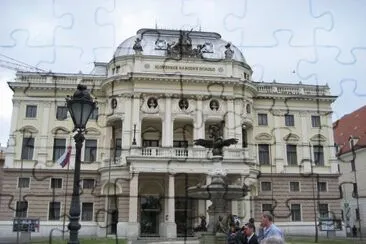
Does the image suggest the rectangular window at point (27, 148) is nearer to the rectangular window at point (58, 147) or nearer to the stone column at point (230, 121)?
the rectangular window at point (58, 147)

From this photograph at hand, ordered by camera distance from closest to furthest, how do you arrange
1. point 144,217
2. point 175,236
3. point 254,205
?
point 175,236, point 144,217, point 254,205

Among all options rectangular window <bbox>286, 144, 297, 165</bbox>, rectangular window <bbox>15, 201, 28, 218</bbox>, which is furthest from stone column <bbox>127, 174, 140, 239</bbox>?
rectangular window <bbox>286, 144, 297, 165</bbox>

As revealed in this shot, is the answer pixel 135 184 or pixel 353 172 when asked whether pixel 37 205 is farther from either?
pixel 353 172

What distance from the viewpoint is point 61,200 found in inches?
1515

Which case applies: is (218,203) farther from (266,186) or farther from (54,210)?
(54,210)

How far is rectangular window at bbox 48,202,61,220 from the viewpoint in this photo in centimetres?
3788

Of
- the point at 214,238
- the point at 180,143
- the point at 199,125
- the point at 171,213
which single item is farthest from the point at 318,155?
the point at 214,238

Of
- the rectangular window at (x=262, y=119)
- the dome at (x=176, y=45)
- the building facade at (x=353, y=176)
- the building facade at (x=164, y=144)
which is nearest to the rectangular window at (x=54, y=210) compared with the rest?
the building facade at (x=164, y=144)

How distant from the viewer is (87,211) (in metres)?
38.5

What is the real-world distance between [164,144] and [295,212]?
13.1 meters

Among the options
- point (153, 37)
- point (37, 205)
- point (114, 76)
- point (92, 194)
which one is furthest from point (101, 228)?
point (153, 37)

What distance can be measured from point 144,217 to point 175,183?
3624mm

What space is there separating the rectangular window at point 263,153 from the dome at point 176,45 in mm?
8000

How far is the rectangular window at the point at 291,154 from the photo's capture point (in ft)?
136
